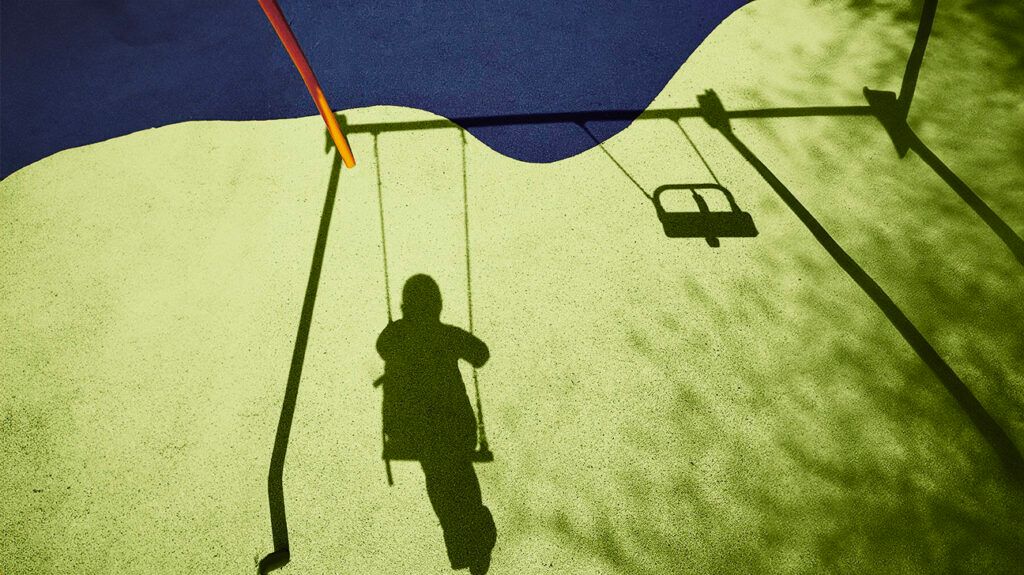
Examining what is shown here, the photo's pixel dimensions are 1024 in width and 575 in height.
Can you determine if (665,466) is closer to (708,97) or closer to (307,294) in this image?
(307,294)

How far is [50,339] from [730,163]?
6.09 metres

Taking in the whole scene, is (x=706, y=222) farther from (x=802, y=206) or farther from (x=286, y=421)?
(x=286, y=421)

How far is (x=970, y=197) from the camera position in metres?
4.11

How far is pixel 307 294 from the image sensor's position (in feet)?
12.7

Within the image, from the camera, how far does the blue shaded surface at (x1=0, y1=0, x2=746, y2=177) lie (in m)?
4.93

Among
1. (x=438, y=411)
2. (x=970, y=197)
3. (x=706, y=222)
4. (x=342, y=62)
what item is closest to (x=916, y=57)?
(x=970, y=197)

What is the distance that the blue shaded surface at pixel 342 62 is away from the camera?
493 cm

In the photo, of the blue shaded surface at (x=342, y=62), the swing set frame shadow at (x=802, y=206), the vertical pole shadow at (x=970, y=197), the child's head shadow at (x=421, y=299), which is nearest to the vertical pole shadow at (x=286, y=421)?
the swing set frame shadow at (x=802, y=206)

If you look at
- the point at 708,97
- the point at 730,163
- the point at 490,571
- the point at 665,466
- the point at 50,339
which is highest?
the point at 708,97

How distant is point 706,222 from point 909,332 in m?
1.71

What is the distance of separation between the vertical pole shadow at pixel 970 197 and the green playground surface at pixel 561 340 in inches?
3.4

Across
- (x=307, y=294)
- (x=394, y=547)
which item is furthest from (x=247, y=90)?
(x=394, y=547)

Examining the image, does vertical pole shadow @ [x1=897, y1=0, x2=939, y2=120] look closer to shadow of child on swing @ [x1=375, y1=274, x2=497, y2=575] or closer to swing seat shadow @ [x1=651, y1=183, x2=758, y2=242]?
swing seat shadow @ [x1=651, y1=183, x2=758, y2=242]

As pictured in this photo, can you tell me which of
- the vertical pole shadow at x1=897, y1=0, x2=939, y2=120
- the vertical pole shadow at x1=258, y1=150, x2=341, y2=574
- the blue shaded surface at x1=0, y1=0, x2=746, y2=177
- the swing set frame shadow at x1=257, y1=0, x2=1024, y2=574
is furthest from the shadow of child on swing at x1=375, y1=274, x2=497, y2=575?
the vertical pole shadow at x1=897, y1=0, x2=939, y2=120
